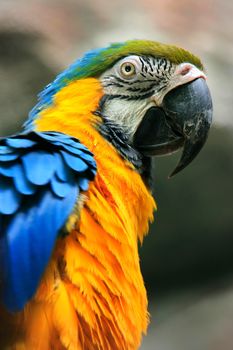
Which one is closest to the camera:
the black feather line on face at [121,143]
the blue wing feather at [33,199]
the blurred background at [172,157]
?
the blue wing feather at [33,199]

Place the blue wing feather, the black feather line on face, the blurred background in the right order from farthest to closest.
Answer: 1. the blurred background
2. the black feather line on face
3. the blue wing feather

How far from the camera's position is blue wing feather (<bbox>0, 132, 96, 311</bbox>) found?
0.89 m

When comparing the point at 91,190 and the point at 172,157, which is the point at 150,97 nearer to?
the point at 91,190

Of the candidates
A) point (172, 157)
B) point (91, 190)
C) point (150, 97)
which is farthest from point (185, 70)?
point (172, 157)

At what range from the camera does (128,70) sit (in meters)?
1.24

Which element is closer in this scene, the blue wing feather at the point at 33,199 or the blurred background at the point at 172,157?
the blue wing feather at the point at 33,199

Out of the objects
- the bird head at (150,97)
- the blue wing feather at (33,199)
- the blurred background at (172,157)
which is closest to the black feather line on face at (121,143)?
the bird head at (150,97)

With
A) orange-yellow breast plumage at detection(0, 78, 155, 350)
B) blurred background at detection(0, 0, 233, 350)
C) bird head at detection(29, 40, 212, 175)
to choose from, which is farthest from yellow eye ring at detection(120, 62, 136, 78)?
blurred background at detection(0, 0, 233, 350)

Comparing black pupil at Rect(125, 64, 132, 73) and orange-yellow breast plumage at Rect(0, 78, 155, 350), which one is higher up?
black pupil at Rect(125, 64, 132, 73)

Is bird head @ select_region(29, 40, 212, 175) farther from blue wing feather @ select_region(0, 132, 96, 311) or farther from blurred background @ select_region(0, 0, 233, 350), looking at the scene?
blurred background @ select_region(0, 0, 233, 350)

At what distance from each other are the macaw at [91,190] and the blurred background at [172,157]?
35.1 inches

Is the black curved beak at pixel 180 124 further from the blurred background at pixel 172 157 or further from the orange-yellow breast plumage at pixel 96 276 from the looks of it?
the blurred background at pixel 172 157

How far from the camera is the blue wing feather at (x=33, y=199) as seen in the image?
89cm

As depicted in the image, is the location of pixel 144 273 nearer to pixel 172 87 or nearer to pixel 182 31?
pixel 182 31
